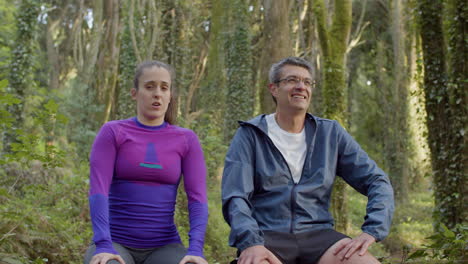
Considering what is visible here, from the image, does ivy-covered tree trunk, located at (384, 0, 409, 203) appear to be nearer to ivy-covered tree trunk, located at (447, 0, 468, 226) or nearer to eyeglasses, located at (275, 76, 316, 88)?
ivy-covered tree trunk, located at (447, 0, 468, 226)

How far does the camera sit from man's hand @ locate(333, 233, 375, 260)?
3.07 metres

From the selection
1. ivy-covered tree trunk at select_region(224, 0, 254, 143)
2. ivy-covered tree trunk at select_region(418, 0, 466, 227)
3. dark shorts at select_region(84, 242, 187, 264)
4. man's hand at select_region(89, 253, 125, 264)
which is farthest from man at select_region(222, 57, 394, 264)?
ivy-covered tree trunk at select_region(224, 0, 254, 143)

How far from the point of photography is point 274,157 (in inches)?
136

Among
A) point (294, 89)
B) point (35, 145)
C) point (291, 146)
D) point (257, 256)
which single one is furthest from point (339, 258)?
point (35, 145)

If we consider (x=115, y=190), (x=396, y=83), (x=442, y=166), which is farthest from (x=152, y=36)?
(x=396, y=83)

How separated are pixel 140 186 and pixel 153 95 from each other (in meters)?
0.58

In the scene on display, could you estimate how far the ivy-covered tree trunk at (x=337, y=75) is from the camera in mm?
10531

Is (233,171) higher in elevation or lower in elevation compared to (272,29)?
lower

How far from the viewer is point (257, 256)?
3.00 metres

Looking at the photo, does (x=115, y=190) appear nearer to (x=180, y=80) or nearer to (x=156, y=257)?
(x=156, y=257)

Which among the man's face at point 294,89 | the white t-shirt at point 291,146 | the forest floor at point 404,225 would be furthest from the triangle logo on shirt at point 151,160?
the forest floor at point 404,225

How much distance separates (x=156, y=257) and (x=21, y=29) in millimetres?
14062

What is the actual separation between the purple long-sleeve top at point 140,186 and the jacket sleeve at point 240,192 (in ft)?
0.78

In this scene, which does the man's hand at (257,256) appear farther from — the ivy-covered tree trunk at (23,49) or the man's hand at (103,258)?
the ivy-covered tree trunk at (23,49)
